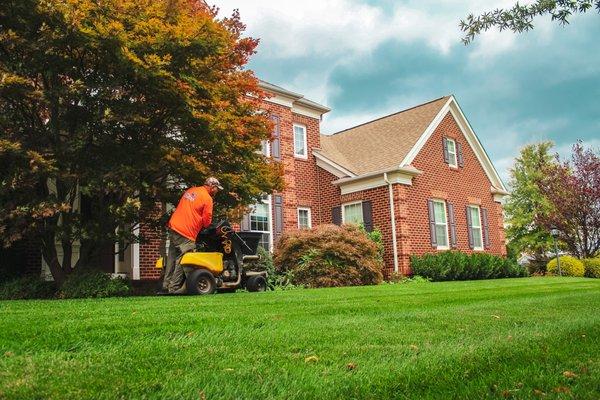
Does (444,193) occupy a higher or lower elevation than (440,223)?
higher

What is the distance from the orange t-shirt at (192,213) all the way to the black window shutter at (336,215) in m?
10.6

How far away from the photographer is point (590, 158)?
81.8ft

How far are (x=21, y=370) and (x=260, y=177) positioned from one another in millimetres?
8380

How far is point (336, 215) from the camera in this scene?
1923 centimetres

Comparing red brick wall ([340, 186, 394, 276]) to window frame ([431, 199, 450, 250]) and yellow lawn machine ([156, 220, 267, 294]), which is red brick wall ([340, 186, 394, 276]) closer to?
window frame ([431, 199, 450, 250])

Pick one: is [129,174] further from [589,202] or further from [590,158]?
[590,158]

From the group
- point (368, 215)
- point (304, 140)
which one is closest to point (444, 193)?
point (368, 215)

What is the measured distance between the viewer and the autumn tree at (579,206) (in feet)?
76.9

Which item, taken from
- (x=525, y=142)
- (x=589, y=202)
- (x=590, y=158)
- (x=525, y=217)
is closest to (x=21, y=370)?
(x=589, y=202)

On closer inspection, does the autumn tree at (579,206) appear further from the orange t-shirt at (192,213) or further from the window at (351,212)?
the orange t-shirt at (192,213)

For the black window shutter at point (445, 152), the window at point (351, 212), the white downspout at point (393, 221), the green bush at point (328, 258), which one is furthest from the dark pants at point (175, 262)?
the black window shutter at point (445, 152)

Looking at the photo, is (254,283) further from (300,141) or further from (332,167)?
(300,141)

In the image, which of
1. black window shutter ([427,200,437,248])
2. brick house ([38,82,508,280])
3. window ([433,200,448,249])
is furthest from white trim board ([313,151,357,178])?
window ([433,200,448,249])

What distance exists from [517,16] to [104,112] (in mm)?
6800
